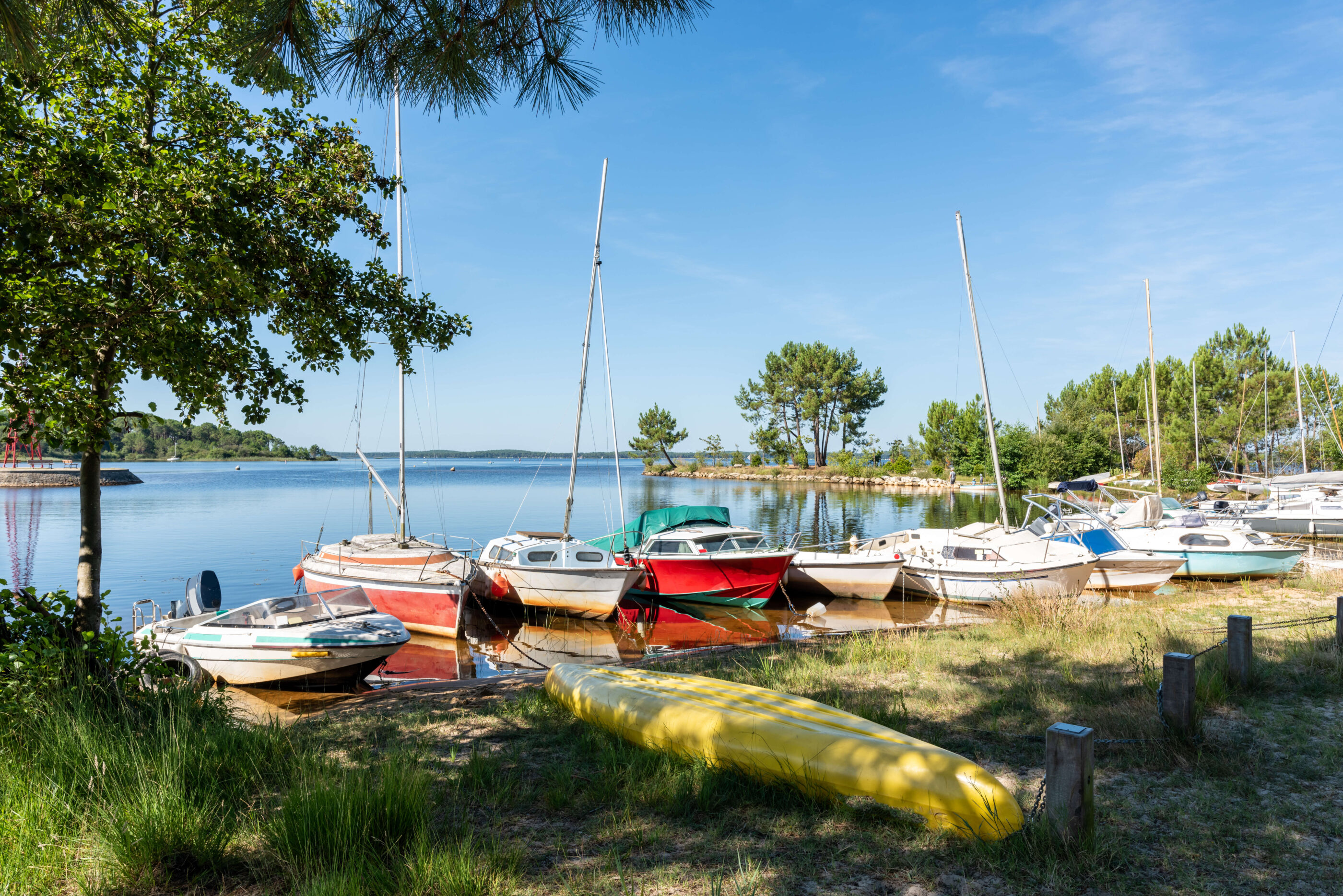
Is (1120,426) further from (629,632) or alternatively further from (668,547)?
(629,632)

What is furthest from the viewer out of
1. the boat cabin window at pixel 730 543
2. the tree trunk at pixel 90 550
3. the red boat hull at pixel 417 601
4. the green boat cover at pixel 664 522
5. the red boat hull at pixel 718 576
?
the green boat cover at pixel 664 522

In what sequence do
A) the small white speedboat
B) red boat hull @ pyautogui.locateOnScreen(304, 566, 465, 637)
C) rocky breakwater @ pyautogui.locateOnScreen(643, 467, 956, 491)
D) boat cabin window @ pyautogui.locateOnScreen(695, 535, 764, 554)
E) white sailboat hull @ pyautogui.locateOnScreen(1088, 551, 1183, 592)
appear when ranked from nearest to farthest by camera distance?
the small white speedboat, red boat hull @ pyautogui.locateOnScreen(304, 566, 465, 637), white sailboat hull @ pyautogui.locateOnScreen(1088, 551, 1183, 592), boat cabin window @ pyautogui.locateOnScreen(695, 535, 764, 554), rocky breakwater @ pyautogui.locateOnScreen(643, 467, 956, 491)

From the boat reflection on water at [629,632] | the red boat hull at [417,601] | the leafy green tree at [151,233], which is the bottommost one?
the boat reflection on water at [629,632]

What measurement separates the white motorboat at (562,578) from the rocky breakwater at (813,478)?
55.1 m

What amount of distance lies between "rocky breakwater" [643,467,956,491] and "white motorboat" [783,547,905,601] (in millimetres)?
50098

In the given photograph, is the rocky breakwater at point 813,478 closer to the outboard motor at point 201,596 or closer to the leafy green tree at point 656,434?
the leafy green tree at point 656,434

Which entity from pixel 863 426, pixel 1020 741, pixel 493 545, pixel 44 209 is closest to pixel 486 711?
pixel 1020 741

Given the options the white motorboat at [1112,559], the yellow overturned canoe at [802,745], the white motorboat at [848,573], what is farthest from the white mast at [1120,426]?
the yellow overturned canoe at [802,745]

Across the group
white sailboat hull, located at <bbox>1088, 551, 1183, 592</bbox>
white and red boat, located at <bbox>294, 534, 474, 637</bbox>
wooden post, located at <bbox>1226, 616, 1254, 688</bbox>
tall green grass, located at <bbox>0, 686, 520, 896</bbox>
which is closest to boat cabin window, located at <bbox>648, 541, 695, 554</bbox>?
white and red boat, located at <bbox>294, 534, 474, 637</bbox>

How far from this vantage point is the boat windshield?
10.9 metres

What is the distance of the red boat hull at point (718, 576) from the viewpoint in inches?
692

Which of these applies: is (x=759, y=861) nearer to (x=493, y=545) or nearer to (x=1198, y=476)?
(x=493, y=545)

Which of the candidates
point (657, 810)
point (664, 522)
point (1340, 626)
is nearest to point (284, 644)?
point (657, 810)

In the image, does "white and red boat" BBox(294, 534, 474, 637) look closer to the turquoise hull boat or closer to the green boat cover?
the green boat cover
